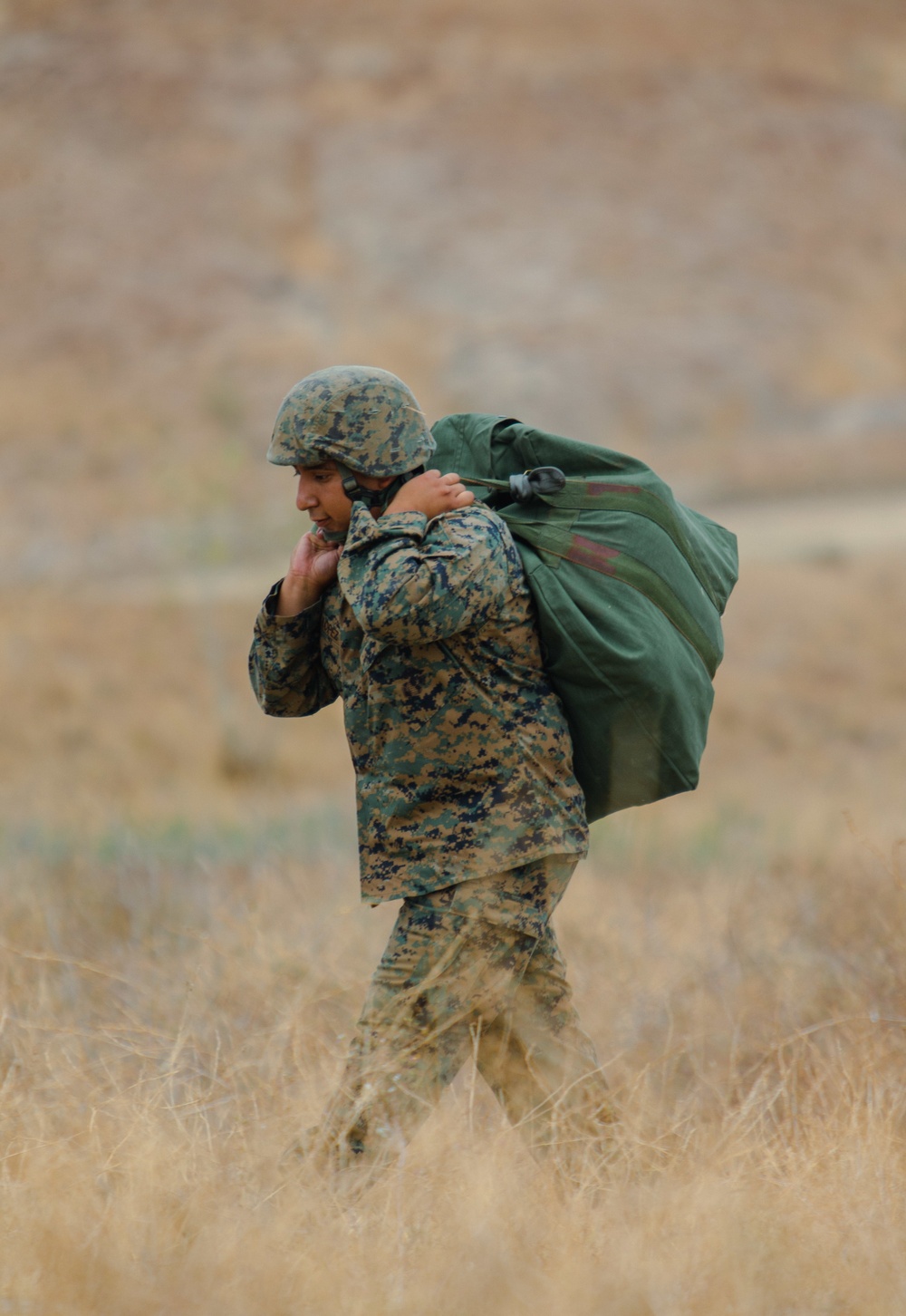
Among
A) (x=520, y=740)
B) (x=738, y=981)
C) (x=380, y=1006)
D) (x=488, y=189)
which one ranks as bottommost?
(x=738, y=981)

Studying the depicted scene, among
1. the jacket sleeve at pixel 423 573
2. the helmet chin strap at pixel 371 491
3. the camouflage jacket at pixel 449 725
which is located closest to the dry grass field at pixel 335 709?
the camouflage jacket at pixel 449 725

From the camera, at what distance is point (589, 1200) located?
2.61m

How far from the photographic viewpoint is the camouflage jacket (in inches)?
104

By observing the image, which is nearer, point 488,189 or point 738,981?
point 738,981

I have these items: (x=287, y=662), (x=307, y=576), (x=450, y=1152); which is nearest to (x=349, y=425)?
(x=307, y=576)

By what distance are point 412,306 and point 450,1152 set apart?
32.5 m

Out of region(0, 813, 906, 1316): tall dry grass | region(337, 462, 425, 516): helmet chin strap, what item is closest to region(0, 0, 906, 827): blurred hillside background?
region(0, 813, 906, 1316): tall dry grass

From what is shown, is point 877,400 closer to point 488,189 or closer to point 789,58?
point 488,189

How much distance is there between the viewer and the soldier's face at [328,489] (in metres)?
2.79

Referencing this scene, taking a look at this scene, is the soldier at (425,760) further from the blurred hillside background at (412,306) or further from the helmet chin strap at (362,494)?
the blurred hillside background at (412,306)

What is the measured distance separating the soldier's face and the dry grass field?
110 centimetres

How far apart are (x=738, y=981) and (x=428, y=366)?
2763cm

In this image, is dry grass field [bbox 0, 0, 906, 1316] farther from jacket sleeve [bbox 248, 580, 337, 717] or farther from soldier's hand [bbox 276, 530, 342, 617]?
soldier's hand [bbox 276, 530, 342, 617]

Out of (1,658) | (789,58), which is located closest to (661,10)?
(789,58)
